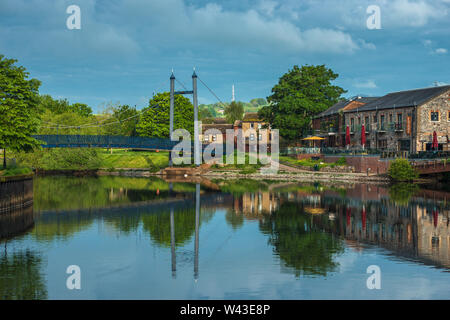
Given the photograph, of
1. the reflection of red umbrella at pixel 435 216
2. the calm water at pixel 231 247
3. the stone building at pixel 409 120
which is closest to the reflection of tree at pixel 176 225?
the calm water at pixel 231 247

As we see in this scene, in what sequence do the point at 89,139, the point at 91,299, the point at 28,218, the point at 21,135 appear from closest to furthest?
1. the point at 91,299
2. the point at 28,218
3. the point at 21,135
4. the point at 89,139

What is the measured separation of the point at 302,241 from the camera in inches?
1028

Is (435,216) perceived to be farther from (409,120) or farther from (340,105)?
(340,105)

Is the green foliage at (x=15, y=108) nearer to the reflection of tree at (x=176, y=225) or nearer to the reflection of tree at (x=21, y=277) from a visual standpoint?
the reflection of tree at (x=176, y=225)

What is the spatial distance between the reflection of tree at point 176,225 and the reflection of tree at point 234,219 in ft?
4.35

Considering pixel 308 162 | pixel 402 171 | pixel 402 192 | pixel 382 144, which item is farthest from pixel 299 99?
pixel 402 192

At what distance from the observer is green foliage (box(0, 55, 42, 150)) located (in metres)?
37.3

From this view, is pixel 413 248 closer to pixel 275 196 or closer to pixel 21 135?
pixel 275 196

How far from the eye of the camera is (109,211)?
38594 millimetres

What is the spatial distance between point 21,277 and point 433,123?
56375 mm

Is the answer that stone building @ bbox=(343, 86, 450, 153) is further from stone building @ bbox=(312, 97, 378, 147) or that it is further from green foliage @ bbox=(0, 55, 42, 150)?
green foliage @ bbox=(0, 55, 42, 150)

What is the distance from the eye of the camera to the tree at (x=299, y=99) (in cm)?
8194
